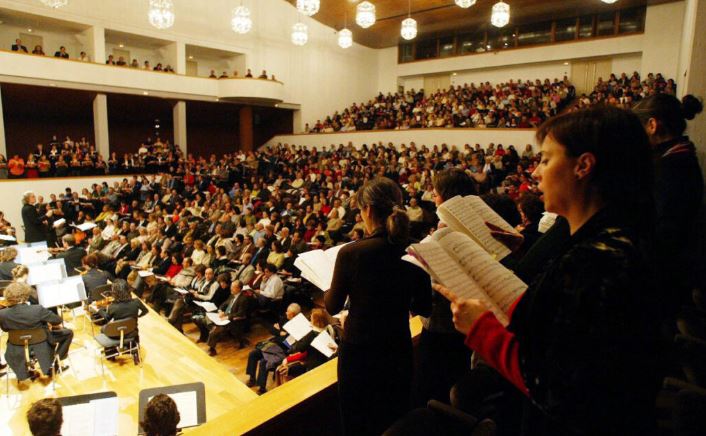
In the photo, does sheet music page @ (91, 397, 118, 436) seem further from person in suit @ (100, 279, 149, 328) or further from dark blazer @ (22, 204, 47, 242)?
dark blazer @ (22, 204, 47, 242)

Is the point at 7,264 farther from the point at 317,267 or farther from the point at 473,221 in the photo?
the point at 473,221

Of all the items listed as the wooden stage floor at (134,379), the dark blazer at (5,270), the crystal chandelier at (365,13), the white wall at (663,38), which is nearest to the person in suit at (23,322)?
the wooden stage floor at (134,379)

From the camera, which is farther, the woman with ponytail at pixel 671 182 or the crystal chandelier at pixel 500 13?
the crystal chandelier at pixel 500 13

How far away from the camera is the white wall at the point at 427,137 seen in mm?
11570

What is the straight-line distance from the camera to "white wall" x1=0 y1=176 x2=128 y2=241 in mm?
11359

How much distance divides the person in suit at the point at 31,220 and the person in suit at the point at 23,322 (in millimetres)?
5779

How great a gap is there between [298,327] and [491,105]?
11268 mm

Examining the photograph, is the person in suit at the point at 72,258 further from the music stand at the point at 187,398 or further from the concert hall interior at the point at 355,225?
the music stand at the point at 187,398

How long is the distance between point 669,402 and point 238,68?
17.7 meters

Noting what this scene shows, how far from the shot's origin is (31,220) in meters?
9.33

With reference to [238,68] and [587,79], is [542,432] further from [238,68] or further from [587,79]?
[238,68]

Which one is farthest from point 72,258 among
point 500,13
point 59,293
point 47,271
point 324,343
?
point 500,13

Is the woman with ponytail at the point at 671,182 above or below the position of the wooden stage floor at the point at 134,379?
above

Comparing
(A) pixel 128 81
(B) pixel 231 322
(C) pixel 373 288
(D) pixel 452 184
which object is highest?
(A) pixel 128 81
